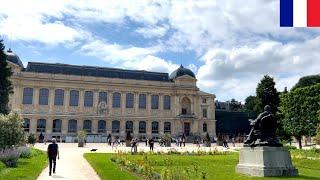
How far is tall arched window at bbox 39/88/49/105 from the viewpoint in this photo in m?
78.8

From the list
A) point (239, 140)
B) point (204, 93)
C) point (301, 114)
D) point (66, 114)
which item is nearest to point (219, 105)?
point (204, 93)

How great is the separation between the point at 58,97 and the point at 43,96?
2.68 m

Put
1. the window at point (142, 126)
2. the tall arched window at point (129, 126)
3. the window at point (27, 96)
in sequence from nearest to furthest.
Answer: the window at point (27, 96) < the tall arched window at point (129, 126) < the window at point (142, 126)

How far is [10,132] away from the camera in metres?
24.0

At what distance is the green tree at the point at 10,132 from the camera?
23.7 metres

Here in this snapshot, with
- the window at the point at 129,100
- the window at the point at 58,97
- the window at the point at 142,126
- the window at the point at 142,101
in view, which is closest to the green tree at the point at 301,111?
the window at the point at 142,126

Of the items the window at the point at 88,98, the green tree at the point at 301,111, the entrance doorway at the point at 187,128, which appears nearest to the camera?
the green tree at the point at 301,111

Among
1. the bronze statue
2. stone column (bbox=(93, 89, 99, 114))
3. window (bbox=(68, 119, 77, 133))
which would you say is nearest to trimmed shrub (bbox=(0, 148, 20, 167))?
the bronze statue

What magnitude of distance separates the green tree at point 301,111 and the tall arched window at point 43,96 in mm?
43647

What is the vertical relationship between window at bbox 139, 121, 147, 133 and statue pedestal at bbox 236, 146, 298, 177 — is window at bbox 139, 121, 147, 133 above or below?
above

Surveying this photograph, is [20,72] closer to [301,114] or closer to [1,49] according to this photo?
[1,49]

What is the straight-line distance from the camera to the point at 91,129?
263 feet

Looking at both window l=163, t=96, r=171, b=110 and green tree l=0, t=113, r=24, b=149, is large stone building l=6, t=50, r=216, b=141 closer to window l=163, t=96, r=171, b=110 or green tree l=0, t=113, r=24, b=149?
window l=163, t=96, r=171, b=110

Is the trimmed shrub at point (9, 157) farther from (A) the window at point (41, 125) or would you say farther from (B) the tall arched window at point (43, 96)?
(B) the tall arched window at point (43, 96)
